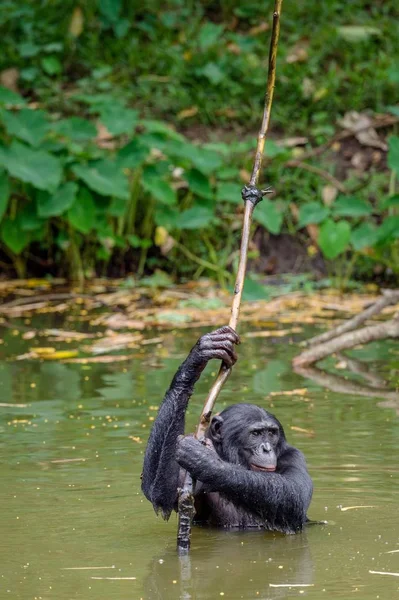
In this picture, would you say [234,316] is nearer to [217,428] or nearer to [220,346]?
[220,346]

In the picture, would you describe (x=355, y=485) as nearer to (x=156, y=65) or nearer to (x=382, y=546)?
(x=382, y=546)

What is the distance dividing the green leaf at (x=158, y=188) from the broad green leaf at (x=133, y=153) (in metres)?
0.15

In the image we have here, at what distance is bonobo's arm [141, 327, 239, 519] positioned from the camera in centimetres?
490

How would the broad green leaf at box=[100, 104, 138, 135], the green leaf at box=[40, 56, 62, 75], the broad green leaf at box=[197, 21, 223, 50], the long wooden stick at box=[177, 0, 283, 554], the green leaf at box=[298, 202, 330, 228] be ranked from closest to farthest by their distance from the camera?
1. the long wooden stick at box=[177, 0, 283, 554]
2. the green leaf at box=[298, 202, 330, 228]
3. the broad green leaf at box=[100, 104, 138, 135]
4. the green leaf at box=[40, 56, 62, 75]
5. the broad green leaf at box=[197, 21, 223, 50]

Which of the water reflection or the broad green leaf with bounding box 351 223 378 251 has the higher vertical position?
the broad green leaf with bounding box 351 223 378 251

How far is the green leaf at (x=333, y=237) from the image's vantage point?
36.6ft

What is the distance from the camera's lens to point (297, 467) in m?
5.40

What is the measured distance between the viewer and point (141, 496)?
5844 mm

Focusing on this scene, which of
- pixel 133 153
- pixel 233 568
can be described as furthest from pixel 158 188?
pixel 233 568

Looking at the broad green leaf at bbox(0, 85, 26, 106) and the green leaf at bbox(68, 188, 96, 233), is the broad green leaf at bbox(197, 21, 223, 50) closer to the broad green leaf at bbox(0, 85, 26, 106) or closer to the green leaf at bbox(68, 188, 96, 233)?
the broad green leaf at bbox(0, 85, 26, 106)

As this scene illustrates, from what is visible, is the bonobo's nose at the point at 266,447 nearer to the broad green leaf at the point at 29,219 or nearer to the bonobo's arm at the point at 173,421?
the bonobo's arm at the point at 173,421

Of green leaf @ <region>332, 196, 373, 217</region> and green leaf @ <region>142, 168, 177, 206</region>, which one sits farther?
green leaf @ <region>142, 168, 177, 206</region>

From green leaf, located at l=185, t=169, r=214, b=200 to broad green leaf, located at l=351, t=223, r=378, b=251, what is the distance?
4.69 ft

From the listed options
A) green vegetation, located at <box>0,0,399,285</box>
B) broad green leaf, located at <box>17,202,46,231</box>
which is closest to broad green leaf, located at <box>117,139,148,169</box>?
green vegetation, located at <box>0,0,399,285</box>
